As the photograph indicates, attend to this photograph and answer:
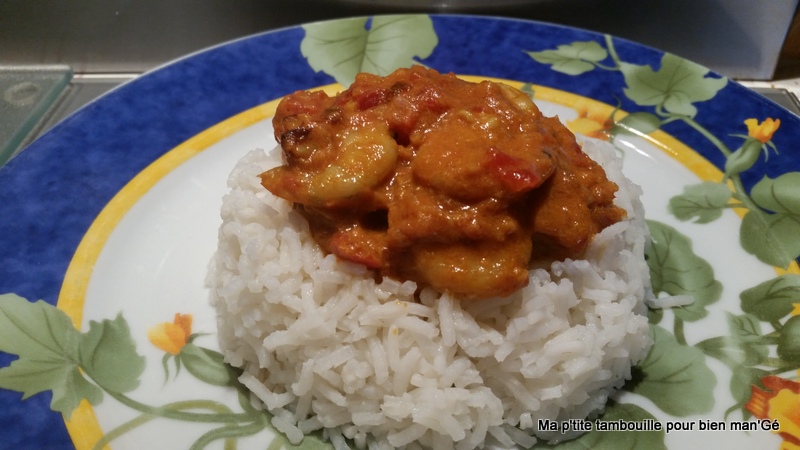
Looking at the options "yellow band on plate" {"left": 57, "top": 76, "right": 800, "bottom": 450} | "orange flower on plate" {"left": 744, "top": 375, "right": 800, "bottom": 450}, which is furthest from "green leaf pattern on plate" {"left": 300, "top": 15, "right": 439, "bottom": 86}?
"orange flower on plate" {"left": 744, "top": 375, "right": 800, "bottom": 450}

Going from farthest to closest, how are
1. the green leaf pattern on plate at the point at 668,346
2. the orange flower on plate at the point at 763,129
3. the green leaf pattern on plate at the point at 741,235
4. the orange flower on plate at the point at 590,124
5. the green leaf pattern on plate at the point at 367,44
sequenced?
the green leaf pattern on plate at the point at 367,44
the orange flower on plate at the point at 590,124
the orange flower on plate at the point at 763,129
the green leaf pattern on plate at the point at 741,235
the green leaf pattern on plate at the point at 668,346

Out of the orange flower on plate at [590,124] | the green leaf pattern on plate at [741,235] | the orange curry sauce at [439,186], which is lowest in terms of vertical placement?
the green leaf pattern on plate at [741,235]

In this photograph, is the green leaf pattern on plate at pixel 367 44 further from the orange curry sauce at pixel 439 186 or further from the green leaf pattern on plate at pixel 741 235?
the orange curry sauce at pixel 439 186

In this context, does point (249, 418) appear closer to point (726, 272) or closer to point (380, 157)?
point (380, 157)

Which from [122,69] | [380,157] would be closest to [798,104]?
[380,157]

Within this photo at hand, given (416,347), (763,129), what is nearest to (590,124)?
(763,129)

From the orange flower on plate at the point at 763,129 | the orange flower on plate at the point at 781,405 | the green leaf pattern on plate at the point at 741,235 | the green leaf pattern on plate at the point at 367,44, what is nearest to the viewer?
the orange flower on plate at the point at 781,405

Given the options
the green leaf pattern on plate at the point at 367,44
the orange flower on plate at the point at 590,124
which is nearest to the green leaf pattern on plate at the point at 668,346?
the orange flower on plate at the point at 590,124
